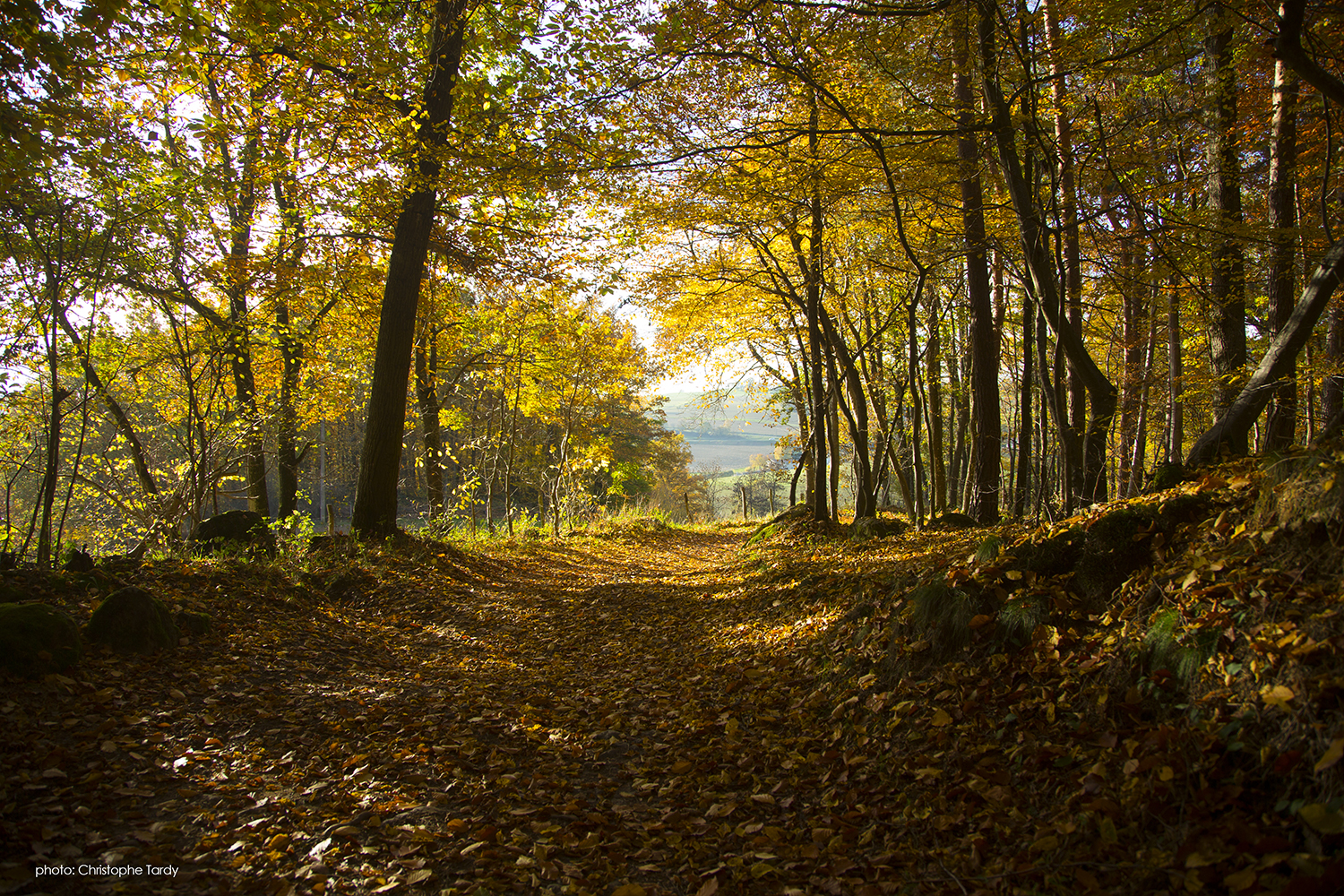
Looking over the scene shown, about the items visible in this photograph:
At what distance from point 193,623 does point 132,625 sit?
0.55 metres

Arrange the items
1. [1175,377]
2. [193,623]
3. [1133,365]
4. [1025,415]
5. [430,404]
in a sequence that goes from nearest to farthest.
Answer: [193,623]
[1175,377]
[1025,415]
[1133,365]
[430,404]

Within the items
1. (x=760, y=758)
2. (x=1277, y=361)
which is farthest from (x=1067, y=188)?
(x=760, y=758)

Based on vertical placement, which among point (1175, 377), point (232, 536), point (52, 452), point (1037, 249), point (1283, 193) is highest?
point (1283, 193)

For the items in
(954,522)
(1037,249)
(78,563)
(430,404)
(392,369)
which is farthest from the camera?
(430,404)

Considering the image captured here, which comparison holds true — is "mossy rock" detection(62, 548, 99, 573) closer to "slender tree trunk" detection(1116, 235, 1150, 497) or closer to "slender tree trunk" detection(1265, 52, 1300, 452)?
"slender tree trunk" detection(1265, 52, 1300, 452)

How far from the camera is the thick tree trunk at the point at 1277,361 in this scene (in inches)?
151

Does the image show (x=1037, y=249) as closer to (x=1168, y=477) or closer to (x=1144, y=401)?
(x=1168, y=477)

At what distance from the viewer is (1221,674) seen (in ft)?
8.04

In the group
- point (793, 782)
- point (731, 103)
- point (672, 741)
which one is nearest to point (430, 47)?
point (731, 103)

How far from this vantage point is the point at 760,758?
11.9 feet

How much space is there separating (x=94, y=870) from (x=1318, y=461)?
17.0 ft

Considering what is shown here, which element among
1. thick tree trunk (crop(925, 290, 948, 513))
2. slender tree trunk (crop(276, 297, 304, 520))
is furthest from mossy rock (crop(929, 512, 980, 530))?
slender tree trunk (crop(276, 297, 304, 520))

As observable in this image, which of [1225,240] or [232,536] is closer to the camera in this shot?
[1225,240]

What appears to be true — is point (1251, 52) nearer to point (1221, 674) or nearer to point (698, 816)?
point (1221, 674)
